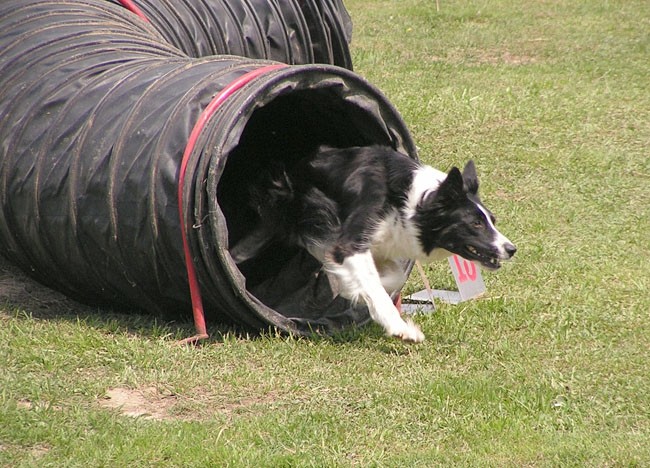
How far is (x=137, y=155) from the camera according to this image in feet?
18.6

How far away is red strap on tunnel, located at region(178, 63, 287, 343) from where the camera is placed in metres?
5.54

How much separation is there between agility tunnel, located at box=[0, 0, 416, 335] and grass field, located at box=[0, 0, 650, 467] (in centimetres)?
32

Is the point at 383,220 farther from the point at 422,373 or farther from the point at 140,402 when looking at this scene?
the point at 140,402

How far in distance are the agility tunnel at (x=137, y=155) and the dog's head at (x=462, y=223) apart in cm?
54

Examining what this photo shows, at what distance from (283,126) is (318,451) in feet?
11.2

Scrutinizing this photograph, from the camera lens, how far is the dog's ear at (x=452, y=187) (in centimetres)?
584

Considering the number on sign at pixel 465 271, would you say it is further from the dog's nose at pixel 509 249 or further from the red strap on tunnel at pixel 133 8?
the red strap on tunnel at pixel 133 8

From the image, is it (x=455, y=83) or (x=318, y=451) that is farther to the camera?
(x=455, y=83)

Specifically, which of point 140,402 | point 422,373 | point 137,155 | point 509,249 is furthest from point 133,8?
point 422,373

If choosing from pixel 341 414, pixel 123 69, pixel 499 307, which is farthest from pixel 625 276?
pixel 123 69

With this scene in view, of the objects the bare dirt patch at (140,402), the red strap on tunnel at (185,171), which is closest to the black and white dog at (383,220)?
the red strap on tunnel at (185,171)

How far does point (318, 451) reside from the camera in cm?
450

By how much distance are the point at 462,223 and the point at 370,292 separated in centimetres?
69

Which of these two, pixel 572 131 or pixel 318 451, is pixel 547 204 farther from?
pixel 318 451
